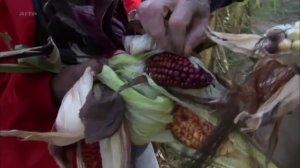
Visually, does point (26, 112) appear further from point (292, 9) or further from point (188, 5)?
point (292, 9)

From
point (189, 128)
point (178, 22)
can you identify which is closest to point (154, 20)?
point (178, 22)

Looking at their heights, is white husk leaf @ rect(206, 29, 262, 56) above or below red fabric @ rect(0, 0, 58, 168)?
above

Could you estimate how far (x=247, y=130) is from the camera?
0.61 metres

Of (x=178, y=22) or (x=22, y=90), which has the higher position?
(x=178, y=22)

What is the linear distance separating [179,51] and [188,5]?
0.06 meters

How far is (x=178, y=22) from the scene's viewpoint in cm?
67

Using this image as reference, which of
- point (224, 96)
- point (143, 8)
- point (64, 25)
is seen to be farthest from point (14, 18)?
point (224, 96)

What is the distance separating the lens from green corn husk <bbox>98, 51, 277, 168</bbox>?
2.17 feet

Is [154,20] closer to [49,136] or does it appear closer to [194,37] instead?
[194,37]

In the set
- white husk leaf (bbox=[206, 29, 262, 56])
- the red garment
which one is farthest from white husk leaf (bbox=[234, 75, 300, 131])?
the red garment

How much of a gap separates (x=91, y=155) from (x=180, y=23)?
0.69ft

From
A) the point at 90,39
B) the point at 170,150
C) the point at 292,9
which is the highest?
the point at 292,9

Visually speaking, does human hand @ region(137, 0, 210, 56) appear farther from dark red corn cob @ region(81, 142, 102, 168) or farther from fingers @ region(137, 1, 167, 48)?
dark red corn cob @ region(81, 142, 102, 168)

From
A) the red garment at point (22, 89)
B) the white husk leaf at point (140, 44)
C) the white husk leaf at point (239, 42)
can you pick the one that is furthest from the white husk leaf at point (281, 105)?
the red garment at point (22, 89)
